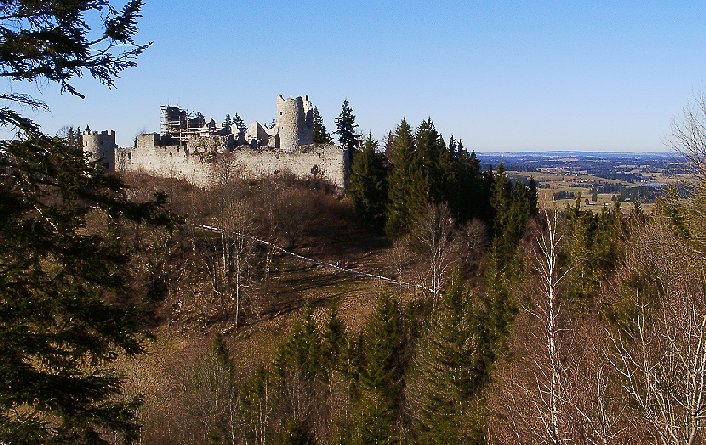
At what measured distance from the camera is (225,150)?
44344 mm

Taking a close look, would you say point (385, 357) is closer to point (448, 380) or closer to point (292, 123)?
point (448, 380)

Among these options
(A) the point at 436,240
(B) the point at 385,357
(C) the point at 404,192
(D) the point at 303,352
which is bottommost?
(D) the point at 303,352

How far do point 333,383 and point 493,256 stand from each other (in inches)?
502

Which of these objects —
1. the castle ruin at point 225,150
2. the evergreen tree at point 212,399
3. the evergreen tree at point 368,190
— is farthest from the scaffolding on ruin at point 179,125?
the evergreen tree at point 212,399

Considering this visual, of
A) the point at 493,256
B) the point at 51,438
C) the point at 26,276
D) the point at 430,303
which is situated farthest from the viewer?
the point at 493,256

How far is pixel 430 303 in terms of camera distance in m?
27.1

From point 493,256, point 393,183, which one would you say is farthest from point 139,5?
point 393,183

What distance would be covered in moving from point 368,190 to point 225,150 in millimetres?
11649

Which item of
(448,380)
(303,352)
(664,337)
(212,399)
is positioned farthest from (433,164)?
(664,337)

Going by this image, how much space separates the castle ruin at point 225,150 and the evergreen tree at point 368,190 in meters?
2.69

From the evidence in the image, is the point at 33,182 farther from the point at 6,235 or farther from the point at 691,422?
the point at 691,422

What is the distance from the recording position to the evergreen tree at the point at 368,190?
3912 centimetres

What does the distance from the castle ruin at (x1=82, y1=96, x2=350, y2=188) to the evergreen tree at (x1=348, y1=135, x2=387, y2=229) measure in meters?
2.69

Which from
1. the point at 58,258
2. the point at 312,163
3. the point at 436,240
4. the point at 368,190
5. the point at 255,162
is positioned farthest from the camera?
the point at 255,162
